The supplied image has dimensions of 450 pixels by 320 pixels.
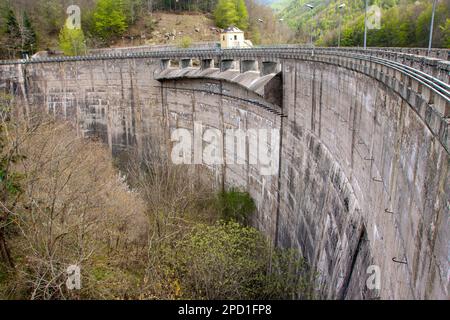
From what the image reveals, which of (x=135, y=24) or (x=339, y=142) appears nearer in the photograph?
(x=339, y=142)

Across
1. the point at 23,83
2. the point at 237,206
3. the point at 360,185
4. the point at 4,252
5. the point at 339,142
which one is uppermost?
the point at 23,83

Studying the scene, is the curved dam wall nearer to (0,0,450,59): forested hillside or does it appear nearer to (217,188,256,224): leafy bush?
(217,188,256,224): leafy bush

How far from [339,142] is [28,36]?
193 ft

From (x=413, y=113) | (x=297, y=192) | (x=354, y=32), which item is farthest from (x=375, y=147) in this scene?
(x=354, y=32)

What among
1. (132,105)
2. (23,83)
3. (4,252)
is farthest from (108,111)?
(4,252)

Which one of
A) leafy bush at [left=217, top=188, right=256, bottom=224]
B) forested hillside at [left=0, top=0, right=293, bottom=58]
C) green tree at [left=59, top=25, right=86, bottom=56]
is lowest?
leafy bush at [left=217, top=188, right=256, bottom=224]

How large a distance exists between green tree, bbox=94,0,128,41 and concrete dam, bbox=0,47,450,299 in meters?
33.1

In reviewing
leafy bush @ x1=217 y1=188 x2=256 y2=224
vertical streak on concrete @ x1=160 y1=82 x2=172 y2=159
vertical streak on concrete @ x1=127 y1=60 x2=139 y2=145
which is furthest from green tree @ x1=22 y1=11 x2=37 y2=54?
leafy bush @ x1=217 y1=188 x2=256 y2=224

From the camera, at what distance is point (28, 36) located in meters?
62.6

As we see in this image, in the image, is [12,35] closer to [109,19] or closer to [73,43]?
[73,43]

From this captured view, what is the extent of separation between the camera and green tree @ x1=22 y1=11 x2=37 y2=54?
203ft

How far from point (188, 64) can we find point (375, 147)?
2581cm

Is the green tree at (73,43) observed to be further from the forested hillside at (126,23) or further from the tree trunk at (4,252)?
the tree trunk at (4,252)

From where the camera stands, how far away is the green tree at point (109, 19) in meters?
68.6
